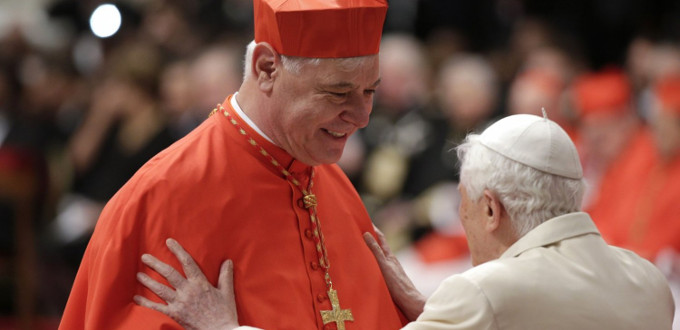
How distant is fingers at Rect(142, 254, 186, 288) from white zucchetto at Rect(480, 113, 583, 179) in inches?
37.6

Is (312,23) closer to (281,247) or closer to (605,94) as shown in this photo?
(281,247)

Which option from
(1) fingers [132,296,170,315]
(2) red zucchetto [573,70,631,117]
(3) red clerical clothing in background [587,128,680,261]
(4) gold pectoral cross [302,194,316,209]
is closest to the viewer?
(1) fingers [132,296,170,315]

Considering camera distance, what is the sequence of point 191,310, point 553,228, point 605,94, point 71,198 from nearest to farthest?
point 191,310
point 553,228
point 605,94
point 71,198

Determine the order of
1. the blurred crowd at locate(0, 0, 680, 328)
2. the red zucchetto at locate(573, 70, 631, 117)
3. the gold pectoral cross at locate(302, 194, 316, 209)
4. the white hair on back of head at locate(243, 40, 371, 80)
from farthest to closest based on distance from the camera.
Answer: the red zucchetto at locate(573, 70, 631, 117), the blurred crowd at locate(0, 0, 680, 328), the gold pectoral cross at locate(302, 194, 316, 209), the white hair on back of head at locate(243, 40, 371, 80)

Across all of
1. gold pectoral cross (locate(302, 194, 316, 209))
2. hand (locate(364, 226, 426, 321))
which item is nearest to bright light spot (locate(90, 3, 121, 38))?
hand (locate(364, 226, 426, 321))

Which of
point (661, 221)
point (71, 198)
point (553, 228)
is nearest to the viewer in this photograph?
point (553, 228)

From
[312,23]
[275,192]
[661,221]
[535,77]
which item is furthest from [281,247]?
[535,77]

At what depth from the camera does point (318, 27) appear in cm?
287

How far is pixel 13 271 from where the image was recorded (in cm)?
630

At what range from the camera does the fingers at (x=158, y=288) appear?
280 centimetres

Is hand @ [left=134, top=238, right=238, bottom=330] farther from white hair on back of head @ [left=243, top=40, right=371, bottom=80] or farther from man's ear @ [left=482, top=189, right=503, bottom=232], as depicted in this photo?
man's ear @ [left=482, top=189, right=503, bottom=232]

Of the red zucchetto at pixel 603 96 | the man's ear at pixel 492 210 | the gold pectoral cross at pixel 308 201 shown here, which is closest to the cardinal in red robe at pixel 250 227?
the gold pectoral cross at pixel 308 201

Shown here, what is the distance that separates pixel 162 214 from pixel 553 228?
106 cm

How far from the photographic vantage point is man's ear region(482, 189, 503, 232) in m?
3.06
